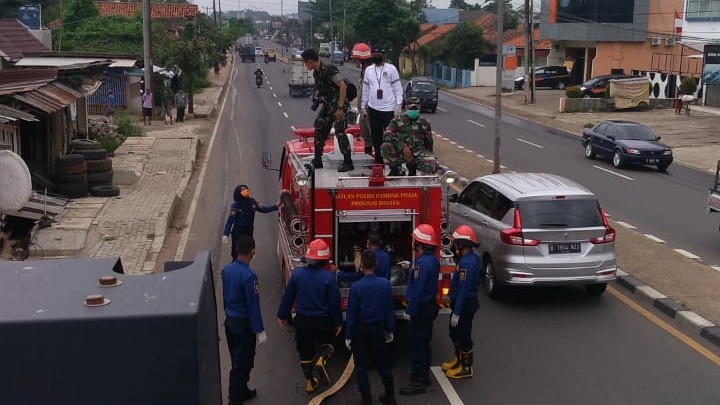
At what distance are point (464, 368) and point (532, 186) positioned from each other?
140 inches

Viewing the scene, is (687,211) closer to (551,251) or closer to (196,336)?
(551,251)

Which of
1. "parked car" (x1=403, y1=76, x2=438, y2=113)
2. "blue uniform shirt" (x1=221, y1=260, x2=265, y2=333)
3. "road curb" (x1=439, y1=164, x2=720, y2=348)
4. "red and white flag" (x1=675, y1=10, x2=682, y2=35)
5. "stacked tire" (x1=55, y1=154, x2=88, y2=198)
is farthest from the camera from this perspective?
"red and white flag" (x1=675, y1=10, x2=682, y2=35)

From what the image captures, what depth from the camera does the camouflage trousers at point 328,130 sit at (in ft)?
34.6

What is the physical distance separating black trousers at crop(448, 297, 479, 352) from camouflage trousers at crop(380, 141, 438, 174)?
2325mm

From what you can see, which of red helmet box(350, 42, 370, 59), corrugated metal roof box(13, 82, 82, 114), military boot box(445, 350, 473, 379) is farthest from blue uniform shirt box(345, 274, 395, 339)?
corrugated metal roof box(13, 82, 82, 114)

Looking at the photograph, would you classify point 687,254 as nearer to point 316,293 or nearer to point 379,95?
point 379,95

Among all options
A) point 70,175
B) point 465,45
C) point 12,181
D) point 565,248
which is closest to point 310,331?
point 565,248

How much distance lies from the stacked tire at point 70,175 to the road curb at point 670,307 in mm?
9500

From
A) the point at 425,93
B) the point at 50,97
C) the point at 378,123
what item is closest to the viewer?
the point at 378,123

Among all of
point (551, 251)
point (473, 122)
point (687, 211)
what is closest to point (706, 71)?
point (473, 122)

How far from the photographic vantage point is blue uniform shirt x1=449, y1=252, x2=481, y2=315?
830 centimetres

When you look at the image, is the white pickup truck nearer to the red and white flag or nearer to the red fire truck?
the red and white flag

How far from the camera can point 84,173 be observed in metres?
17.7

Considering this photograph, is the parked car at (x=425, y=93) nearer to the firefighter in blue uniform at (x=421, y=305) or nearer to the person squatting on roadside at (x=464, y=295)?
the person squatting on roadside at (x=464, y=295)
